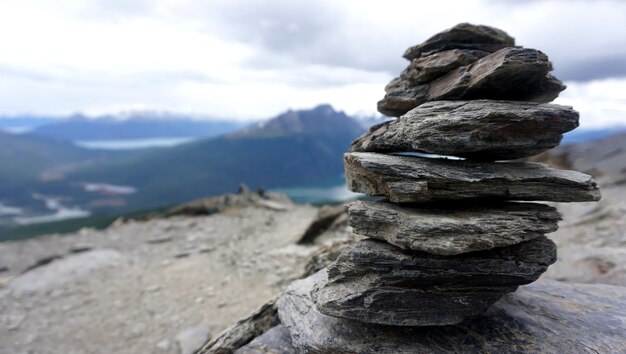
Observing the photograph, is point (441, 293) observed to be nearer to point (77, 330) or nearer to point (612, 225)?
point (77, 330)

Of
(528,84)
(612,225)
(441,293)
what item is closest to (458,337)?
(441,293)

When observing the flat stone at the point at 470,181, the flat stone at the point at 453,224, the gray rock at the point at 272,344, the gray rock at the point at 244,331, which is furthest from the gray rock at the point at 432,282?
the gray rock at the point at 244,331

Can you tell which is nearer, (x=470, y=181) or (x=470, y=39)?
(x=470, y=181)

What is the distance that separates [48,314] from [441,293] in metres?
21.6

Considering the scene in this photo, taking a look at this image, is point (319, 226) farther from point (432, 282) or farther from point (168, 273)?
point (432, 282)

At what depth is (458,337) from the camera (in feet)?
30.6

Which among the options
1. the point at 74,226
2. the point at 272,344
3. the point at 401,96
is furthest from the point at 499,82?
the point at 74,226

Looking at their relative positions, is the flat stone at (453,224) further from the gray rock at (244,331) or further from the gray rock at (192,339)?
the gray rock at (192,339)

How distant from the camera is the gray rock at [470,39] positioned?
975 centimetres

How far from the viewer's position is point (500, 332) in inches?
370

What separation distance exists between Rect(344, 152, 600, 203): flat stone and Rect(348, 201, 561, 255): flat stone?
39cm

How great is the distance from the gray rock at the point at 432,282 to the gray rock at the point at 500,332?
0.73 meters

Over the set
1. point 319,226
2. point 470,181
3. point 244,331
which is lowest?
point 319,226

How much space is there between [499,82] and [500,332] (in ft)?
21.4
